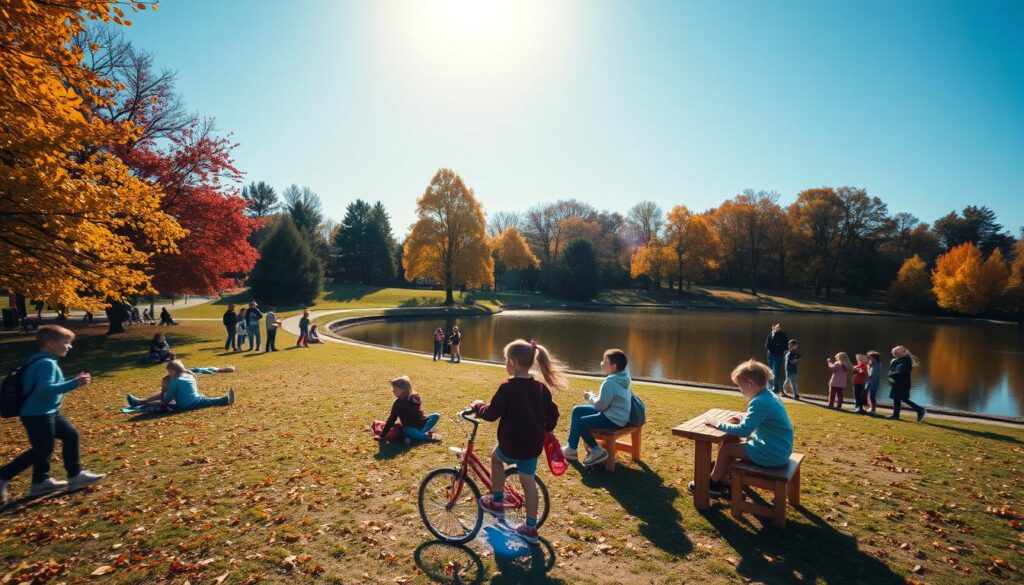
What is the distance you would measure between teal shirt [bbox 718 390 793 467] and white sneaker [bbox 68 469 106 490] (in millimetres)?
7418

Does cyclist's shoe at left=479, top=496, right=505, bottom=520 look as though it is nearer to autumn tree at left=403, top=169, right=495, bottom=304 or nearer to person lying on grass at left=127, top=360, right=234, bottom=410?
person lying on grass at left=127, top=360, right=234, bottom=410

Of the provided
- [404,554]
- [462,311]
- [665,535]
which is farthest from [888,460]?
[462,311]

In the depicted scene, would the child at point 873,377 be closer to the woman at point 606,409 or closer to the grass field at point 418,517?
the grass field at point 418,517

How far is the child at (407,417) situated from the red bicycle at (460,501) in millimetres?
2626

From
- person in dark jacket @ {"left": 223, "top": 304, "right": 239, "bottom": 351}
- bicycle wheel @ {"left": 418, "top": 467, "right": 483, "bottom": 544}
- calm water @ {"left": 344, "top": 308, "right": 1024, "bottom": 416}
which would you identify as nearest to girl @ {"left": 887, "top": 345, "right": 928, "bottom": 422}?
calm water @ {"left": 344, "top": 308, "right": 1024, "bottom": 416}

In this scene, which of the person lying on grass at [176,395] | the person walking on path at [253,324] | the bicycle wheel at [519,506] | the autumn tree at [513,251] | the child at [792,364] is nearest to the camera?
the bicycle wheel at [519,506]

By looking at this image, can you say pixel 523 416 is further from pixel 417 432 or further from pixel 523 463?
pixel 417 432

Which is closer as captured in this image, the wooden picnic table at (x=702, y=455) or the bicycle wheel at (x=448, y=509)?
the bicycle wheel at (x=448, y=509)

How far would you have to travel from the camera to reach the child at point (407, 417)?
7.28 metres

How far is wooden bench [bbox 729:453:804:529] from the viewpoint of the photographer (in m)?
4.73

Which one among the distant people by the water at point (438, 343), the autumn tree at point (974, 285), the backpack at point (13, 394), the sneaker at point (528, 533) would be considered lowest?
the distant people by the water at point (438, 343)

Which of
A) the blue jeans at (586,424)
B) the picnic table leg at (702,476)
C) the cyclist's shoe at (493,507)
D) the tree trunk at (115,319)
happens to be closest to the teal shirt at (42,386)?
the cyclist's shoe at (493,507)

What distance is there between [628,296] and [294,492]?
65598 mm

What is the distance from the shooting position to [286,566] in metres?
4.11
